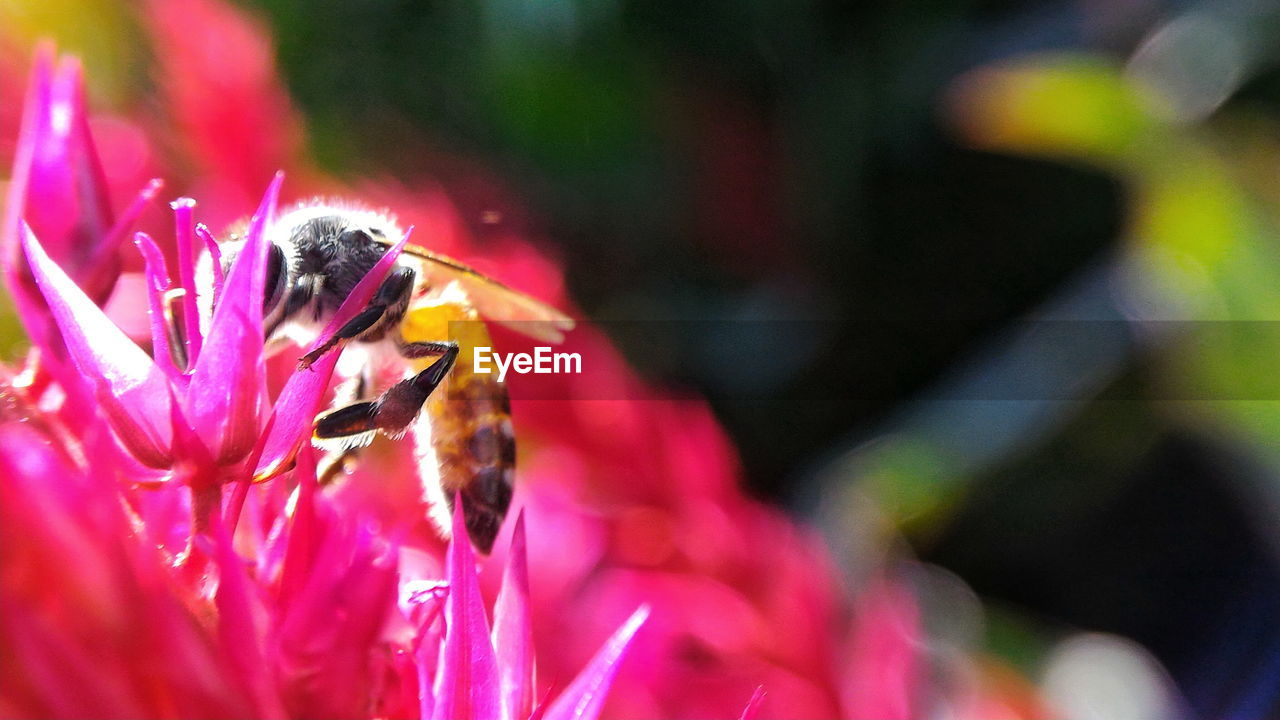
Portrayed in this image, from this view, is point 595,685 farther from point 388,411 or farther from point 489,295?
point 489,295

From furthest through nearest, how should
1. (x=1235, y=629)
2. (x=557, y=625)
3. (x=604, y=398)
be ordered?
(x=1235, y=629) → (x=604, y=398) → (x=557, y=625)

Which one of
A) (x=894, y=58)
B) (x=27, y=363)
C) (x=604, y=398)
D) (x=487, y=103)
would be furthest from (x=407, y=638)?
(x=894, y=58)

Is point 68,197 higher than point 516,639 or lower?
higher

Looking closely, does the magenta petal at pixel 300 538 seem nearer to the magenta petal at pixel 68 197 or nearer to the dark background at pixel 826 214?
the magenta petal at pixel 68 197

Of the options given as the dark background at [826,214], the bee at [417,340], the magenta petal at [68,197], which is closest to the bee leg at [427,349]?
the bee at [417,340]

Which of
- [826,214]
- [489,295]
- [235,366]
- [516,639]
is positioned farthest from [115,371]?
[826,214]

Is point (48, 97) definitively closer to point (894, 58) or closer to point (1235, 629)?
point (894, 58)
